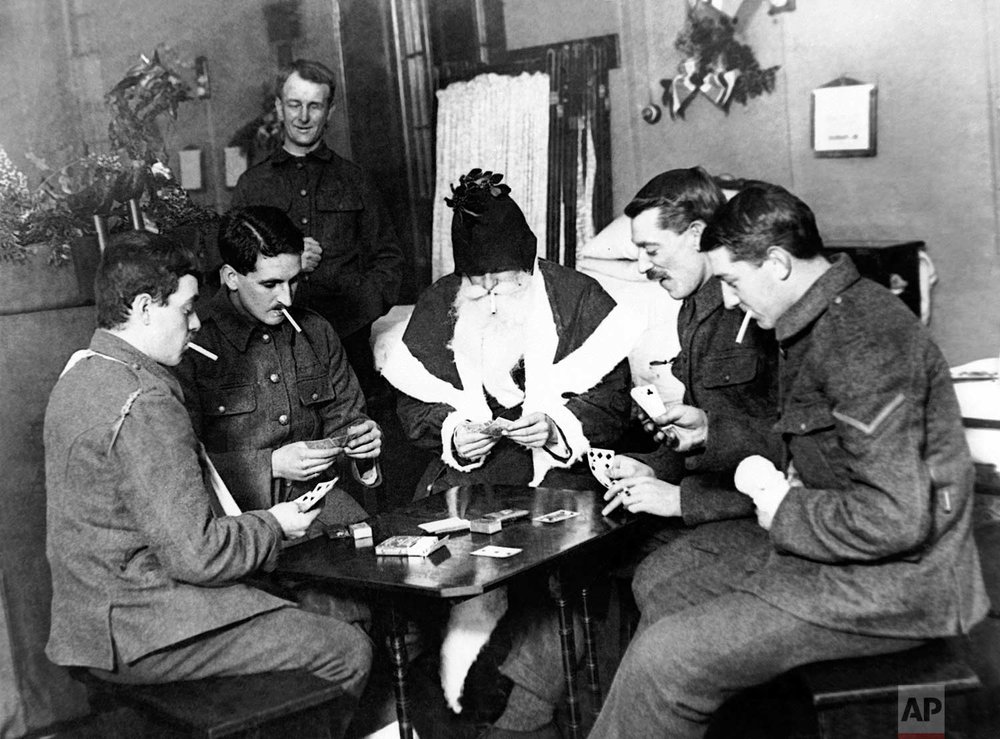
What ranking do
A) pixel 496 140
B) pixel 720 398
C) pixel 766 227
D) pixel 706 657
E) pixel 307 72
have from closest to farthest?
pixel 706 657 → pixel 766 227 → pixel 720 398 → pixel 307 72 → pixel 496 140

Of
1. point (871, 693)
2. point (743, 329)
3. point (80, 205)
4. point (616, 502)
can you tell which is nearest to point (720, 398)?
point (743, 329)

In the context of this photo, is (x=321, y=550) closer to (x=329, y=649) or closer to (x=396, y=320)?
(x=329, y=649)

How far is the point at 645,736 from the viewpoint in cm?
224

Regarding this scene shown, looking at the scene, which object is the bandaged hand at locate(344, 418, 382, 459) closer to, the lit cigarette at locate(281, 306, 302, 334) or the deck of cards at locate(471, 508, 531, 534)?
the lit cigarette at locate(281, 306, 302, 334)

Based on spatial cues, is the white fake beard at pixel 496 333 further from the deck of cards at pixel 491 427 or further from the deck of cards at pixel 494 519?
the deck of cards at pixel 494 519

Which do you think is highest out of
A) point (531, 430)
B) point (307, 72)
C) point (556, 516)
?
point (307, 72)

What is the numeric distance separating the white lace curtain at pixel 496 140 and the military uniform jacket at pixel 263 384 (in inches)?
84.2

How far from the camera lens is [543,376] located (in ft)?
11.5

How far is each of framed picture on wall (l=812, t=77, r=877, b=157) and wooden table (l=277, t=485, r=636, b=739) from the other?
2.36 metres

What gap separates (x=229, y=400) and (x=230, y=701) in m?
1.24

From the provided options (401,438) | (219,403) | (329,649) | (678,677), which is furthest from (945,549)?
(401,438)

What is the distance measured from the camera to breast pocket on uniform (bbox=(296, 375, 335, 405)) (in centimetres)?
338

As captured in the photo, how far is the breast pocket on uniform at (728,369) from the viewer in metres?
2.99

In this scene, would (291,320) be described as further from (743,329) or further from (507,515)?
(743,329)
